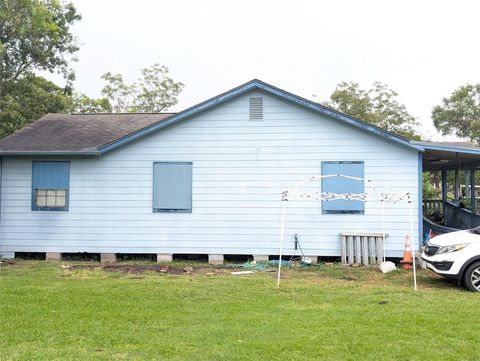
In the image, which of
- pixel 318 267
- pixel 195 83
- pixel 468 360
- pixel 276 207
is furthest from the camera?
pixel 195 83

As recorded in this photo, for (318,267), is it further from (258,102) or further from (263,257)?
(258,102)

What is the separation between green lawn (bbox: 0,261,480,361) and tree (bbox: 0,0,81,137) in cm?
1133

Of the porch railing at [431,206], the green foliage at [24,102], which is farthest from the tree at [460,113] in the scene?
the green foliage at [24,102]

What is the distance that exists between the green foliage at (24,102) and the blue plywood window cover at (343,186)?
47.7 ft

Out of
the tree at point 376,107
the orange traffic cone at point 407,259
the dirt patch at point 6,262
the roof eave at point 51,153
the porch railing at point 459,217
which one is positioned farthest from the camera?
the tree at point 376,107

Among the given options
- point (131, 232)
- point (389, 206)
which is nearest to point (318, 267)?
point (389, 206)

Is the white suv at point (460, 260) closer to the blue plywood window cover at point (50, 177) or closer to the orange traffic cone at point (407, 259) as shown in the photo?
the orange traffic cone at point (407, 259)

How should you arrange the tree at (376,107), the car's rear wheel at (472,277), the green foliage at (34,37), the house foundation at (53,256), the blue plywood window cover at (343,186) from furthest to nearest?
1. the tree at (376,107)
2. the green foliage at (34,37)
3. the house foundation at (53,256)
4. the blue plywood window cover at (343,186)
5. the car's rear wheel at (472,277)

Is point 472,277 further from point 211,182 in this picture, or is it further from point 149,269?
point 149,269

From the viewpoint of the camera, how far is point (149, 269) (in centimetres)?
1092

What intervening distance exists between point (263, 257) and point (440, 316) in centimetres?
589

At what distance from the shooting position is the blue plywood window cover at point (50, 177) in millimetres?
12312

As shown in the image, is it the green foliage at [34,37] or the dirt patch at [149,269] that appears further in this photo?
the green foliage at [34,37]

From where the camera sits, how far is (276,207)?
1190 cm
